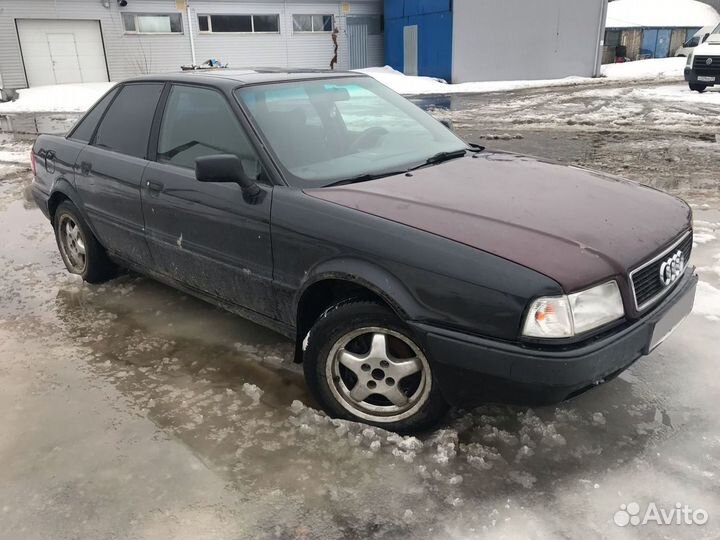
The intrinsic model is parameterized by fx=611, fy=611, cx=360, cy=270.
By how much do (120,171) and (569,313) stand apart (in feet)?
9.68

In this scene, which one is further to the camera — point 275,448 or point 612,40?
point 612,40

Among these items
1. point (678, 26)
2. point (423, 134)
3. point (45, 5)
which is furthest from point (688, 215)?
point (678, 26)

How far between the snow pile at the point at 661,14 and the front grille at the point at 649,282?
37826 millimetres

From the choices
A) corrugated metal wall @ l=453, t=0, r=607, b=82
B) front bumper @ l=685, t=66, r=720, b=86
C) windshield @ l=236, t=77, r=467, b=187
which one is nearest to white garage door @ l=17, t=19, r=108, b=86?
corrugated metal wall @ l=453, t=0, r=607, b=82

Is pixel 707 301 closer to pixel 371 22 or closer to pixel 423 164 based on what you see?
pixel 423 164

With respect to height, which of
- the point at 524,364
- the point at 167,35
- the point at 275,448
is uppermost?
the point at 167,35

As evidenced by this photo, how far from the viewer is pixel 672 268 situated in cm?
274

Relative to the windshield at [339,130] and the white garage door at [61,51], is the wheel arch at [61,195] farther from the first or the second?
the white garage door at [61,51]

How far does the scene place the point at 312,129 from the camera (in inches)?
130

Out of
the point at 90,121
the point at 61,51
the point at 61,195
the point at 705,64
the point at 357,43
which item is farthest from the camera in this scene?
the point at 357,43

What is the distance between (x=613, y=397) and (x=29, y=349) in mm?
3348

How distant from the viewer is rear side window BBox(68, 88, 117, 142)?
4316 mm

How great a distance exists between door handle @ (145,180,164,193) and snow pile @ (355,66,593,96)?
60.2 feet

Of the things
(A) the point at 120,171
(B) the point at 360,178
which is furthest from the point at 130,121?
(B) the point at 360,178
